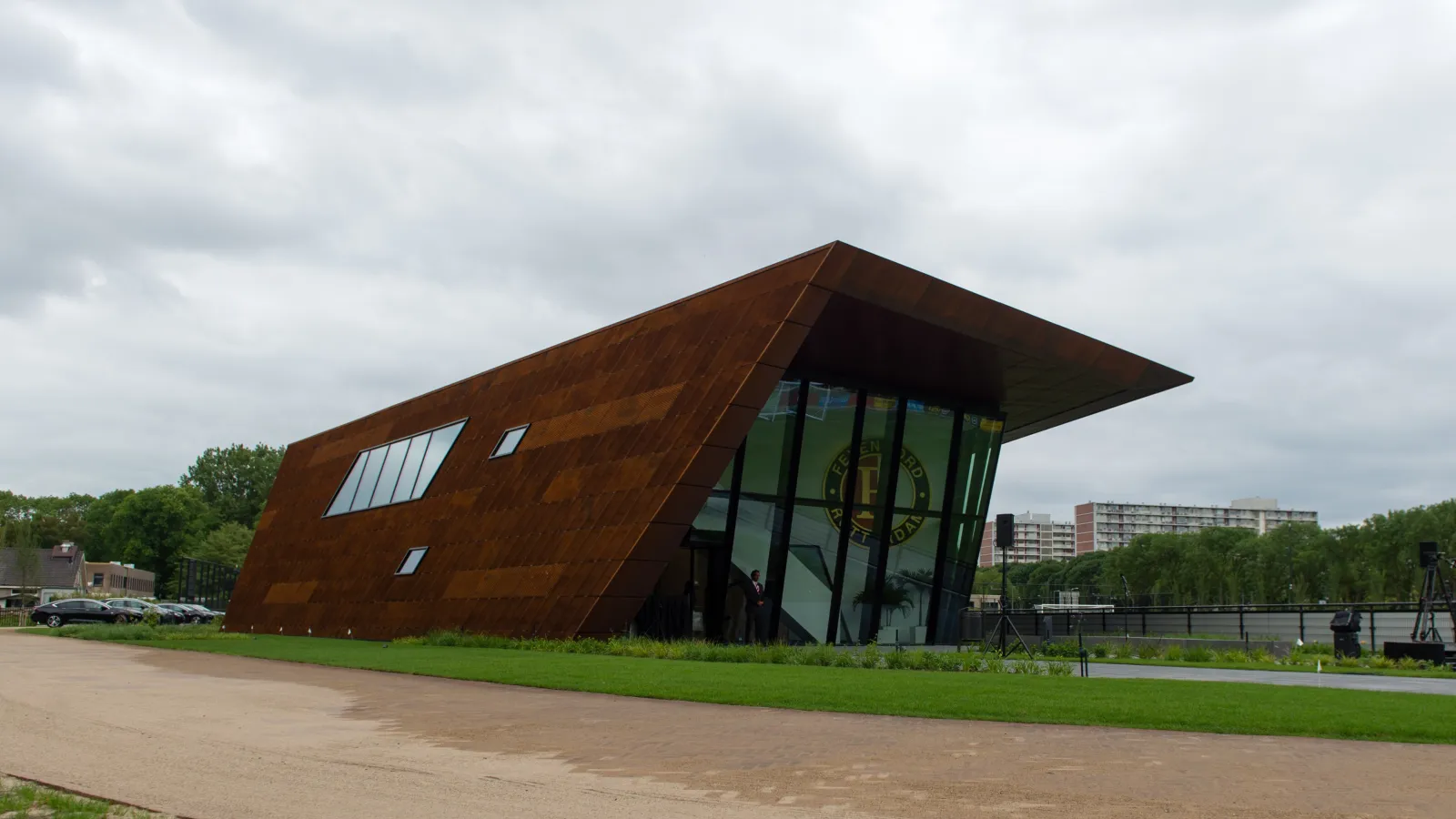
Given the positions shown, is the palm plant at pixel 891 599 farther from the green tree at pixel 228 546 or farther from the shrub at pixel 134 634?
the green tree at pixel 228 546

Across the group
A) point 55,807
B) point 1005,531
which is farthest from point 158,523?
point 55,807

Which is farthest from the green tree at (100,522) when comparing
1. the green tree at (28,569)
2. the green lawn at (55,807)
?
the green lawn at (55,807)

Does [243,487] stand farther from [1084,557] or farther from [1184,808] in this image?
[1184,808]

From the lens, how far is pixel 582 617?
65.2 ft

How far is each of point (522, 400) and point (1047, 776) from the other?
20.2 metres

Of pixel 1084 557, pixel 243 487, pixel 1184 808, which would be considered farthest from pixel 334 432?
pixel 1084 557

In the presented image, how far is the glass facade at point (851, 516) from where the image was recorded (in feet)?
77.8

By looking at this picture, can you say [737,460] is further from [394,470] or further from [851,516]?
[394,470]

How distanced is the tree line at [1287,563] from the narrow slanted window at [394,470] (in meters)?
44.7

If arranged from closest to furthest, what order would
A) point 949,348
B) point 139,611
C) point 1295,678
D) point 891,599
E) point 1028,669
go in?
point 1028,669, point 1295,678, point 949,348, point 891,599, point 139,611

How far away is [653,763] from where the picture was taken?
7609 millimetres

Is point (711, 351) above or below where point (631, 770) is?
above

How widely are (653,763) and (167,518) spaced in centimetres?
12538

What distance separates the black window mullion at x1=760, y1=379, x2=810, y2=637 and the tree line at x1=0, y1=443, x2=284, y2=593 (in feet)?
307
